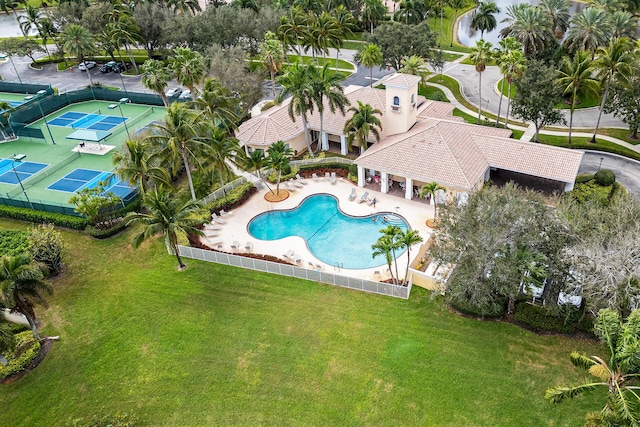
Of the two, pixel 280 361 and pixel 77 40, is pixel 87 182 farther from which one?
pixel 77 40

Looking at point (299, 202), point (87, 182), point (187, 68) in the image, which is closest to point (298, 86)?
point (299, 202)

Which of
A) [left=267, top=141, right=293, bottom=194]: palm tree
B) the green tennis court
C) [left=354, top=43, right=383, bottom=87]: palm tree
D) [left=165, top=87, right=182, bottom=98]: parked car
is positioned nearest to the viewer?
[left=267, top=141, right=293, bottom=194]: palm tree

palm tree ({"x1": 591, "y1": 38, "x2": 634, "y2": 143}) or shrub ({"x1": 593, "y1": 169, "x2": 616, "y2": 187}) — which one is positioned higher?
palm tree ({"x1": 591, "y1": 38, "x2": 634, "y2": 143})

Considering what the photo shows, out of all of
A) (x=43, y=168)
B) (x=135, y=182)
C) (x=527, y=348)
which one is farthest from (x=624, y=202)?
(x=43, y=168)

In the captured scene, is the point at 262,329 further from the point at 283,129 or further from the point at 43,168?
the point at 43,168

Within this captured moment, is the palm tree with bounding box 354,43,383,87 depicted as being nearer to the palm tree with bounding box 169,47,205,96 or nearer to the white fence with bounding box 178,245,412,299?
the palm tree with bounding box 169,47,205,96

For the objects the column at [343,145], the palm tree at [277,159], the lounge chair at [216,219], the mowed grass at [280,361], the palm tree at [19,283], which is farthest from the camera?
the column at [343,145]

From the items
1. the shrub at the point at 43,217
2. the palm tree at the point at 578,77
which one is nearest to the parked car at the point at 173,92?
the shrub at the point at 43,217

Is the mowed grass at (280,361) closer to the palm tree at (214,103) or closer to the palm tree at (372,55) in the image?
the palm tree at (214,103)

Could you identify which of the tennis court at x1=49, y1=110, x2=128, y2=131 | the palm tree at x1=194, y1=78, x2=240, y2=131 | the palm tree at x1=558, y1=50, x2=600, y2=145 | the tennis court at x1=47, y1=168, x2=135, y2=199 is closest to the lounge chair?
the palm tree at x1=194, y1=78, x2=240, y2=131
